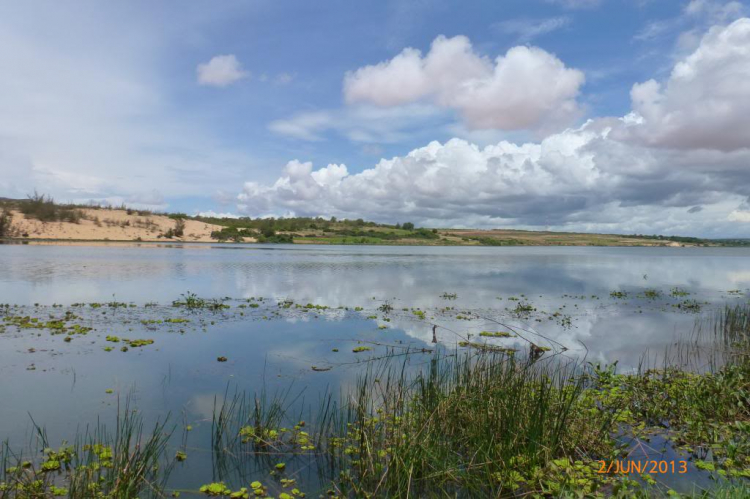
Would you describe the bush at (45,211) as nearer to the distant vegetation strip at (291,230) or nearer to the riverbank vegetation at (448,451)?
the distant vegetation strip at (291,230)

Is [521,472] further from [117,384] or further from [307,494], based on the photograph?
[117,384]

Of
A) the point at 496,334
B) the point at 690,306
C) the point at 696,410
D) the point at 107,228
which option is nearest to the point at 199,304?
the point at 496,334

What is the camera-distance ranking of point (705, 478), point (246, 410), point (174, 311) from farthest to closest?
point (174, 311)
point (246, 410)
point (705, 478)

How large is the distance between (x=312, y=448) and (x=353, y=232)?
136 meters

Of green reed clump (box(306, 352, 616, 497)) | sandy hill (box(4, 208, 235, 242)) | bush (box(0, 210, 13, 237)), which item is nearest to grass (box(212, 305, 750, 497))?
green reed clump (box(306, 352, 616, 497))

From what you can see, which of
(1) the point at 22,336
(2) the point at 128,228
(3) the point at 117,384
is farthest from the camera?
(2) the point at 128,228

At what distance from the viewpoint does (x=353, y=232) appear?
143 m

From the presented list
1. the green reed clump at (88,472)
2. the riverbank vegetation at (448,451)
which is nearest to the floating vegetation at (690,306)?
the riverbank vegetation at (448,451)

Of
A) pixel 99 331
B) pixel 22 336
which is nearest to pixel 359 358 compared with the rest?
pixel 99 331

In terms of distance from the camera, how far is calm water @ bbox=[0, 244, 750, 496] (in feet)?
31.4
